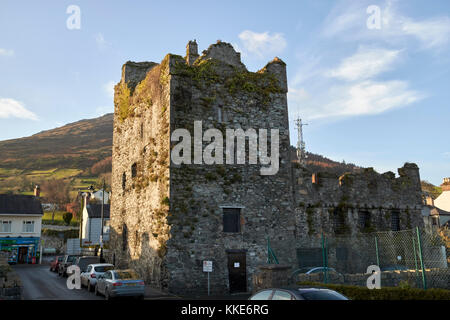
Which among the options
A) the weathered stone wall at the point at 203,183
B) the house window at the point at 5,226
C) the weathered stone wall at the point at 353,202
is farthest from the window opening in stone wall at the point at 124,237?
the house window at the point at 5,226

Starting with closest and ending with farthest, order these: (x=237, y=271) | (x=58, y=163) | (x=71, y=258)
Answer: (x=237, y=271), (x=71, y=258), (x=58, y=163)

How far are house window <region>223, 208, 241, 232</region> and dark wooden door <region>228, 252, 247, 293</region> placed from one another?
1.21 metres

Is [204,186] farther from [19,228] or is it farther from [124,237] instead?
[19,228]

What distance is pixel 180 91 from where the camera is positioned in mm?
18688

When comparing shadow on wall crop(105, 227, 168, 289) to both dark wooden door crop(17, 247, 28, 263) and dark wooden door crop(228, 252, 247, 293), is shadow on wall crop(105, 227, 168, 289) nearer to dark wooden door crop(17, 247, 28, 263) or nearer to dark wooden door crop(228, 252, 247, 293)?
dark wooden door crop(228, 252, 247, 293)

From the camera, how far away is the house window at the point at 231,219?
60.0ft

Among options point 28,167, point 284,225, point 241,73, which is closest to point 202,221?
point 284,225

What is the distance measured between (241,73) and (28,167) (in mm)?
137292

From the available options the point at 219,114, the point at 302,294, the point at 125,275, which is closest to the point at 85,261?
the point at 125,275

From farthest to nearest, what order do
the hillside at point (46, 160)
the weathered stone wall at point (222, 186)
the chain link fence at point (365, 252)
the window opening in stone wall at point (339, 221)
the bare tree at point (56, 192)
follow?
the hillside at point (46, 160), the bare tree at point (56, 192), the window opening in stone wall at point (339, 221), the chain link fence at point (365, 252), the weathered stone wall at point (222, 186)

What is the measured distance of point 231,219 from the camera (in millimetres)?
18453

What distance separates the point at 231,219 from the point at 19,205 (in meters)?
41.4

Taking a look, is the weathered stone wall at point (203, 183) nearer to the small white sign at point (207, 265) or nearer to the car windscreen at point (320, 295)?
the small white sign at point (207, 265)

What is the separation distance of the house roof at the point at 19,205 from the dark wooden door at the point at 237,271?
3969 cm
